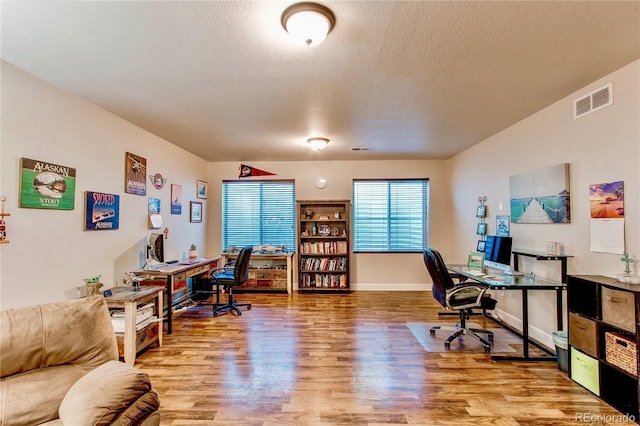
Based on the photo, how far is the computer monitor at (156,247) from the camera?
3727 mm

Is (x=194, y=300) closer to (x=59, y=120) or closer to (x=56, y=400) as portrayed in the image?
(x=59, y=120)

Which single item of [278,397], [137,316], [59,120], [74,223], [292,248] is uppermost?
[59,120]

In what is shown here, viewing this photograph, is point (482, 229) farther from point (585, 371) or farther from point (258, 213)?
point (258, 213)

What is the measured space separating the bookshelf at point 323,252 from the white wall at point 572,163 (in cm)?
247

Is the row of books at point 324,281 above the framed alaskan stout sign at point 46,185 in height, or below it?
below

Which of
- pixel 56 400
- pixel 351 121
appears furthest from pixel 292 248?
pixel 56 400

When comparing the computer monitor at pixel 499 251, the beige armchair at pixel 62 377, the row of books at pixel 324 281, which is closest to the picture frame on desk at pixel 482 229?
the computer monitor at pixel 499 251

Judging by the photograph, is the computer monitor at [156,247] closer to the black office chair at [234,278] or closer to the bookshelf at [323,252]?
the black office chair at [234,278]

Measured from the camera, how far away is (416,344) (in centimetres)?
315

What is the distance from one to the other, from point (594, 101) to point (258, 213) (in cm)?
509

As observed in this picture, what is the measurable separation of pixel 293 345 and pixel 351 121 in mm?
2657

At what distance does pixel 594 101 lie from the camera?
8.14 ft

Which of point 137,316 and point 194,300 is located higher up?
point 137,316

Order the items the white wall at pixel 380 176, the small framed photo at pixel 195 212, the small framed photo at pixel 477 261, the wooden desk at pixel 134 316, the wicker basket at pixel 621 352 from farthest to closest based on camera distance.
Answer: the white wall at pixel 380 176, the small framed photo at pixel 195 212, the small framed photo at pixel 477 261, the wooden desk at pixel 134 316, the wicker basket at pixel 621 352
